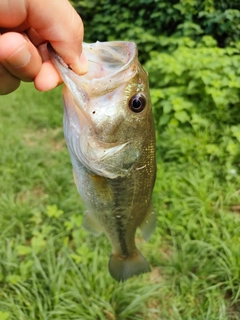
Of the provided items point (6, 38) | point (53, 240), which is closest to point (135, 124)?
point (6, 38)

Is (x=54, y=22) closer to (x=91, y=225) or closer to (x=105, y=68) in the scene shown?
(x=105, y=68)

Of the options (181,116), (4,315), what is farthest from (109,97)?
(181,116)

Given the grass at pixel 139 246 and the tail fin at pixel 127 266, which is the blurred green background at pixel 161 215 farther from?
the tail fin at pixel 127 266

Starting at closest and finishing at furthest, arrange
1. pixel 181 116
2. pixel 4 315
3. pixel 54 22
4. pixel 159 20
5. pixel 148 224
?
pixel 54 22
pixel 148 224
pixel 4 315
pixel 181 116
pixel 159 20

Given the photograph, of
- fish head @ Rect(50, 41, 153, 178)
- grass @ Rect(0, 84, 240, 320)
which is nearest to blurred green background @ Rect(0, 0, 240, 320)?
grass @ Rect(0, 84, 240, 320)

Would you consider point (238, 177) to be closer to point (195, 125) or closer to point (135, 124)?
point (195, 125)

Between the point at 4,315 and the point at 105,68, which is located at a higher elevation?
the point at 105,68
